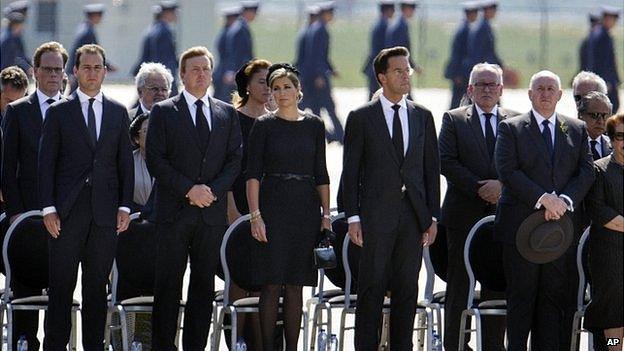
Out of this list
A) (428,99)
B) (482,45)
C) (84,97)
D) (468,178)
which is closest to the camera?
→ (84,97)

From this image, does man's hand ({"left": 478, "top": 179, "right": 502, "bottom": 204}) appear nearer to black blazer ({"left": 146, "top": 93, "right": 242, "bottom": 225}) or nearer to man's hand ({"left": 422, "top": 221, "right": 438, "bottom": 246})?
man's hand ({"left": 422, "top": 221, "right": 438, "bottom": 246})

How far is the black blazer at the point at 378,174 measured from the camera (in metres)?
9.38

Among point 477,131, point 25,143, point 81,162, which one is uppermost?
point 477,131

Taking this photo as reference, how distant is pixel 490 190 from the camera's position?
1012cm

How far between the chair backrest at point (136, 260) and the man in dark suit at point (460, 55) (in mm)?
16568

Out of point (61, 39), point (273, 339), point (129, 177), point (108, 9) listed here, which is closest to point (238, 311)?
point (273, 339)

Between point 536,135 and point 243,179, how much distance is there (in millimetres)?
1953

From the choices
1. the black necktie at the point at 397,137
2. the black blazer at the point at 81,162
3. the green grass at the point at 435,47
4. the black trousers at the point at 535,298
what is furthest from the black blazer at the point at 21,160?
the green grass at the point at 435,47

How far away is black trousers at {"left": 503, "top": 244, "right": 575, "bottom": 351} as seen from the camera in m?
9.32

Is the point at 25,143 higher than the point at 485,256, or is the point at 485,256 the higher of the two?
the point at 25,143

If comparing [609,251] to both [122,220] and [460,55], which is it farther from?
[460,55]

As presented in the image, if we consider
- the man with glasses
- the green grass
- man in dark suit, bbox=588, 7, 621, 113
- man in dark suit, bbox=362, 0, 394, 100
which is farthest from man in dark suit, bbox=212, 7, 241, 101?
the man with glasses

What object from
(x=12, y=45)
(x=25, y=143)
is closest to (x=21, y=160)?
(x=25, y=143)

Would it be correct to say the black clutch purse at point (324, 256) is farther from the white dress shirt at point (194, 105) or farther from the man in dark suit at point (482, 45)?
the man in dark suit at point (482, 45)
